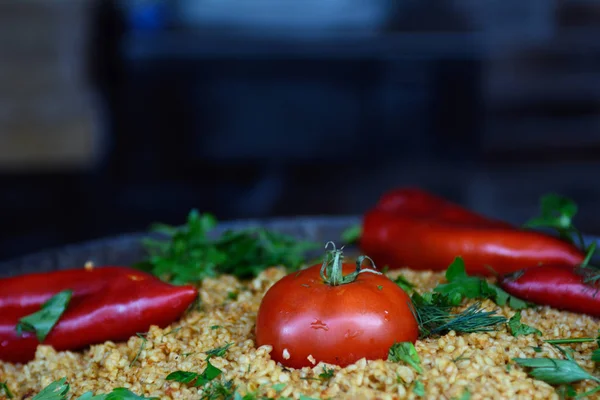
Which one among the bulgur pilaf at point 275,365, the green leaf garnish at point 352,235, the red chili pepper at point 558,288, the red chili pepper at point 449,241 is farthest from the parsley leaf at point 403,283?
the green leaf garnish at point 352,235

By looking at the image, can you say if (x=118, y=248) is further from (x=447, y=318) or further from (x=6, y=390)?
(x=447, y=318)

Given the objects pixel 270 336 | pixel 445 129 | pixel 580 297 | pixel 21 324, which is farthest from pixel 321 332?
pixel 445 129

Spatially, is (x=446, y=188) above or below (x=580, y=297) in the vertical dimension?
below

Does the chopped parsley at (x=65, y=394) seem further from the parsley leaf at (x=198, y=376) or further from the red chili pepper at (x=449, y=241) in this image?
the red chili pepper at (x=449, y=241)

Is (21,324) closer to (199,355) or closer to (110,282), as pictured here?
(110,282)

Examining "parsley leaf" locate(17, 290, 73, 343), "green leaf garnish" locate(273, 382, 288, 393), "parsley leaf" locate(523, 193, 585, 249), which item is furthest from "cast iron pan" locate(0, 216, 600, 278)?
"green leaf garnish" locate(273, 382, 288, 393)

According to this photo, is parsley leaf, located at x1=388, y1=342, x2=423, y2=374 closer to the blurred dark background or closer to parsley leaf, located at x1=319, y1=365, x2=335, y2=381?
parsley leaf, located at x1=319, y1=365, x2=335, y2=381
